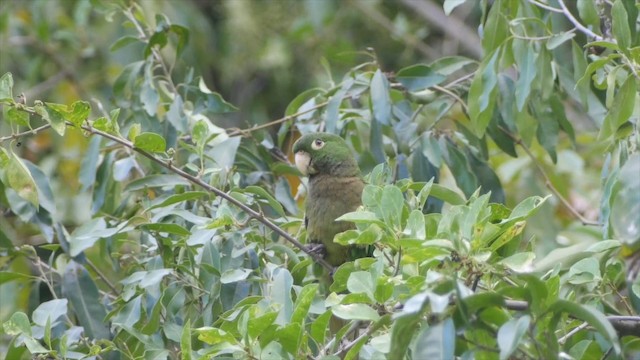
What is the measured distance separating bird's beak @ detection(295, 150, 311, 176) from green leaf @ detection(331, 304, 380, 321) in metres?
1.18

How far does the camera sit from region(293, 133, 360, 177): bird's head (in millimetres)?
2607

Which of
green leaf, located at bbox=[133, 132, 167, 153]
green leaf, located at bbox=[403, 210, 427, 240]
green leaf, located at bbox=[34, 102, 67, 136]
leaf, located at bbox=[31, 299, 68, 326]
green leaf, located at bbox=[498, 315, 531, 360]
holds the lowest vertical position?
leaf, located at bbox=[31, 299, 68, 326]

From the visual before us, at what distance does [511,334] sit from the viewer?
1262 millimetres

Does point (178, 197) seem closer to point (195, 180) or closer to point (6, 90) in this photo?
point (195, 180)

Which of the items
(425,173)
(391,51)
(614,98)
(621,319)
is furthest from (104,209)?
(391,51)

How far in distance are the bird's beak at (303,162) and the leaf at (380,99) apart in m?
0.25

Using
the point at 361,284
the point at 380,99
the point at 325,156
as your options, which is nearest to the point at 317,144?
the point at 325,156

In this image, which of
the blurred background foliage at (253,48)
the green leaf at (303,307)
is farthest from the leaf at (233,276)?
the blurred background foliage at (253,48)

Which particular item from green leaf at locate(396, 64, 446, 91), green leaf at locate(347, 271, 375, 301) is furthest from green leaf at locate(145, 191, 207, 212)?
green leaf at locate(396, 64, 446, 91)

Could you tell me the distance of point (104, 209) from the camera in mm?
2688

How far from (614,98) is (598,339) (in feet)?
1.66

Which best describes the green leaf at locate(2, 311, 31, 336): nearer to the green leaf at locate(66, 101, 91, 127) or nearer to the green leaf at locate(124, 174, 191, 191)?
the green leaf at locate(66, 101, 91, 127)

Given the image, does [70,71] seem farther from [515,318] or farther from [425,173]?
[515,318]

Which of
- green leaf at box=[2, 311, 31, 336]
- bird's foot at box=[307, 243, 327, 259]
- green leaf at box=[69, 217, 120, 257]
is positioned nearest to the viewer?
green leaf at box=[2, 311, 31, 336]
